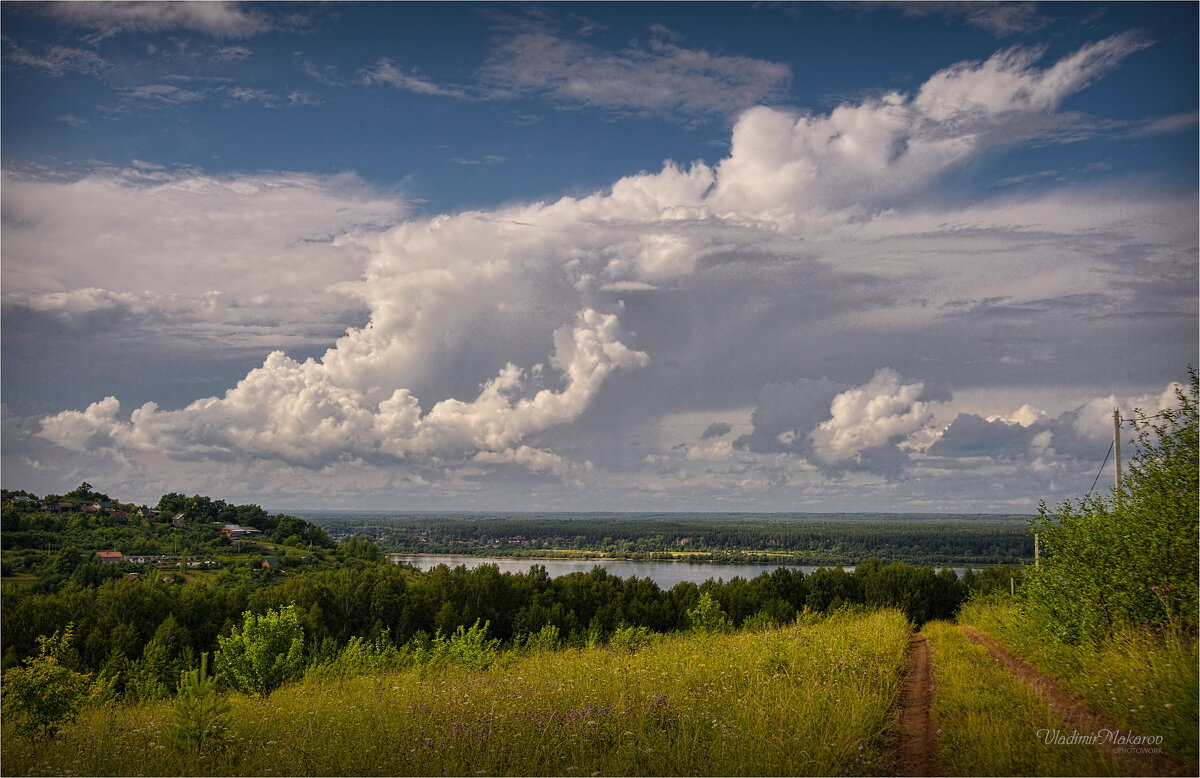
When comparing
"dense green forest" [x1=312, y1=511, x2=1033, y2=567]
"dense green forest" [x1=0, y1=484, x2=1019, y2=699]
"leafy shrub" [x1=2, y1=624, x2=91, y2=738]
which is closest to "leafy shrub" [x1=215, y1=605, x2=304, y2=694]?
"dense green forest" [x1=0, y1=484, x2=1019, y2=699]

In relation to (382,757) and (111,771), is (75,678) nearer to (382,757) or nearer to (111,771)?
(111,771)

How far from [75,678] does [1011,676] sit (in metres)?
13.6

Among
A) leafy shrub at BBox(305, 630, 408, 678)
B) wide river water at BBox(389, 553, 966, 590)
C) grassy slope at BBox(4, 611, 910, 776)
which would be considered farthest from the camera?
wide river water at BBox(389, 553, 966, 590)

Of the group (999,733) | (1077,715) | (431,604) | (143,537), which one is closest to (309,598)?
(431,604)

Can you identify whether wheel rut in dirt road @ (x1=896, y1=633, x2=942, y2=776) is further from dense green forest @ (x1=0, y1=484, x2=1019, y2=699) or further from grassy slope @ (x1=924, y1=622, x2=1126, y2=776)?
dense green forest @ (x1=0, y1=484, x2=1019, y2=699)

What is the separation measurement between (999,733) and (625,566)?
5541 inches

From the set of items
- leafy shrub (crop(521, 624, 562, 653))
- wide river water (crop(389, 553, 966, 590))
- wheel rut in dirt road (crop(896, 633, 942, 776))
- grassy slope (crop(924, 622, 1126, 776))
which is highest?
grassy slope (crop(924, 622, 1126, 776))

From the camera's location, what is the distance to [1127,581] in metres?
11.7

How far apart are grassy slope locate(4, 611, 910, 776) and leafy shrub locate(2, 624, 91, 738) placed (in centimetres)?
25

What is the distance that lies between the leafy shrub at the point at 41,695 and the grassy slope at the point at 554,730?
25 cm

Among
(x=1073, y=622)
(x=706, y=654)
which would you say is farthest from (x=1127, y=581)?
(x=706, y=654)

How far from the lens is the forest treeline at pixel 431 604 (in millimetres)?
43156

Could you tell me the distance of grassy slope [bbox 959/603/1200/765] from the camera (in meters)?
7.07

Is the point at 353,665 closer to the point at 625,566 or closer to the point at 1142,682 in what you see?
the point at 1142,682
